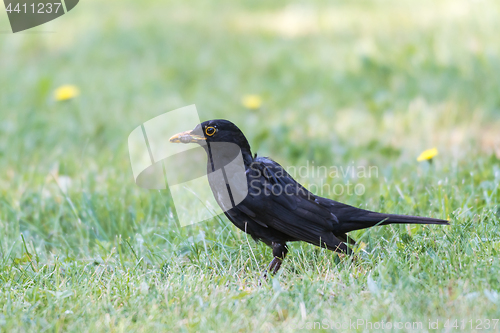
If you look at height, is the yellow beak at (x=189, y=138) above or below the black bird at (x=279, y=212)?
above

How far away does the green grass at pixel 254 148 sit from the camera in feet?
8.18

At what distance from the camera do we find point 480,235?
2.97 m

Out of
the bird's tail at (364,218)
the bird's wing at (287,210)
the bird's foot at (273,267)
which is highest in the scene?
the bird's wing at (287,210)

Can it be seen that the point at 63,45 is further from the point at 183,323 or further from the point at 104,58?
the point at 183,323

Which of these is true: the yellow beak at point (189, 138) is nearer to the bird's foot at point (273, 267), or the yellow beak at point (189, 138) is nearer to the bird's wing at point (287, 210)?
the bird's wing at point (287, 210)

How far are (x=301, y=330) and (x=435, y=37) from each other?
6.01 m

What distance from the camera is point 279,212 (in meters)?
3.04

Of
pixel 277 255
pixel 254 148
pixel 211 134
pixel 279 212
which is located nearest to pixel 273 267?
pixel 277 255

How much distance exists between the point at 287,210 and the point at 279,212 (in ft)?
0.17

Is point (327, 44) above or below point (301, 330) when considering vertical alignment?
above

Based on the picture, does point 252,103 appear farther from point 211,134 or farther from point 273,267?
point 273,267

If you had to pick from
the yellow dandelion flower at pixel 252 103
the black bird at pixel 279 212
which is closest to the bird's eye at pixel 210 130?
the black bird at pixel 279 212

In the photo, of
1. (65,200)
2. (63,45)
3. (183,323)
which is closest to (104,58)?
(63,45)

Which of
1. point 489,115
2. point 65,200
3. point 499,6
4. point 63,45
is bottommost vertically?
point 489,115
